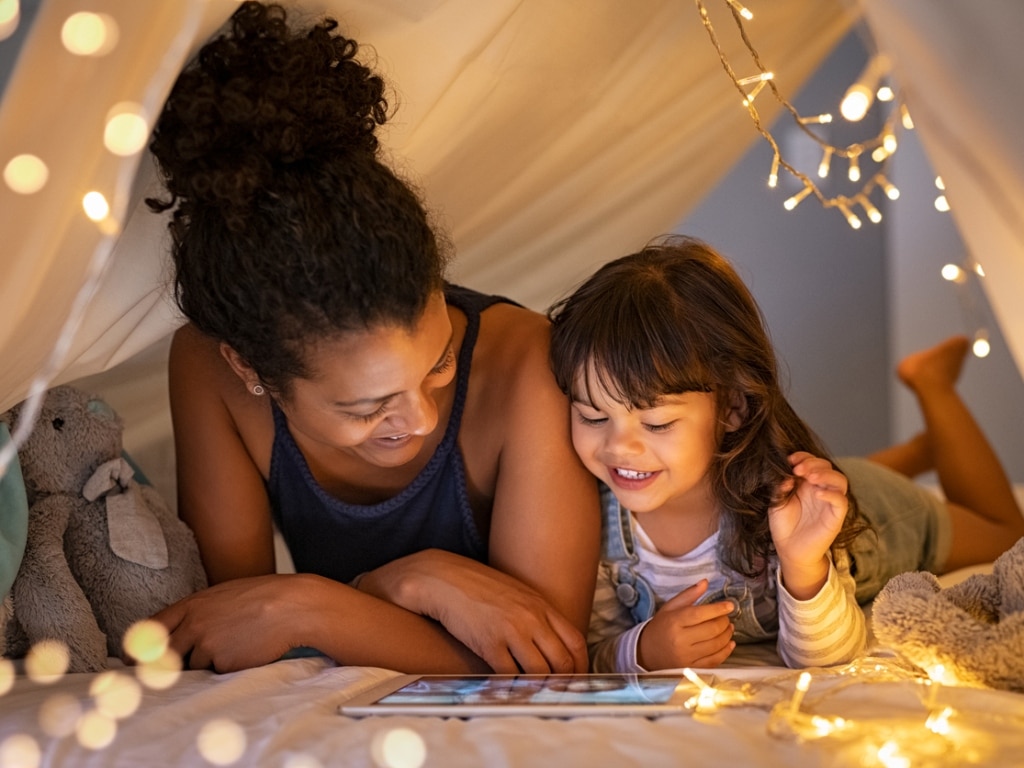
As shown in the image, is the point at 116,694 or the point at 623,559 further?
the point at 623,559

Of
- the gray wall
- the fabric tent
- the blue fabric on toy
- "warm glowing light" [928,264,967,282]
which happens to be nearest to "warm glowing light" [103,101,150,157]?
the fabric tent

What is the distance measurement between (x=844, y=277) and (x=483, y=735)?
6.83ft

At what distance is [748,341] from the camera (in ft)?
4.65

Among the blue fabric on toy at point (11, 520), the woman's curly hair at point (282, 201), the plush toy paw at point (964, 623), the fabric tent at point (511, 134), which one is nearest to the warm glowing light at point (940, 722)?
the plush toy paw at point (964, 623)

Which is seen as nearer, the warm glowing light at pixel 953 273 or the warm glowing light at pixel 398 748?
the warm glowing light at pixel 398 748

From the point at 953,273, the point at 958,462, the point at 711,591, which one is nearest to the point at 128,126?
the point at 711,591

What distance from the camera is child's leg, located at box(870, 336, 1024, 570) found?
1.84 meters

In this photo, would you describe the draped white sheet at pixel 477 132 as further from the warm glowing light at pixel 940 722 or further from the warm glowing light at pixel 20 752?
the warm glowing light at pixel 940 722

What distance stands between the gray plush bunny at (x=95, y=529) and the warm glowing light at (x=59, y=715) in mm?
221

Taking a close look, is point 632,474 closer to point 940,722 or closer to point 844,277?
point 940,722

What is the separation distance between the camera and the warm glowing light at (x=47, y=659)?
45.8 inches

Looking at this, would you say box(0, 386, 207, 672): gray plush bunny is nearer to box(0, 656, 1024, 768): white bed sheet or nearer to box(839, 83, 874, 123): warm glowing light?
box(0, 656, 1024, 768): white bed sheet

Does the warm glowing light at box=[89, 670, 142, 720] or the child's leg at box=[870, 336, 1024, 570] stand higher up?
the child's leg at box=[870, 336, 1024, 570]

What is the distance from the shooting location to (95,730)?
92cm
